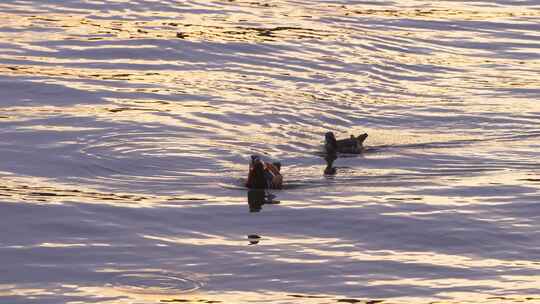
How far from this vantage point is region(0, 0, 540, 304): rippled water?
15461 mm

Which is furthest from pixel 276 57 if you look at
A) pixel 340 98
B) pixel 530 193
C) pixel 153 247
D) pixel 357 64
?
pixel 153 247

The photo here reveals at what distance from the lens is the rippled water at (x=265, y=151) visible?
50.7 ft

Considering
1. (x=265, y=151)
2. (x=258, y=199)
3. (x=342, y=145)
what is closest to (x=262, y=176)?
(x=258, y=199)

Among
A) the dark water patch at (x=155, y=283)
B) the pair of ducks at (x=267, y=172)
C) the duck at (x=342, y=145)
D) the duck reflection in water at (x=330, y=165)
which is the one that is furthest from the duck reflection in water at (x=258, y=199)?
the dark water patch at (x=155, y=283)

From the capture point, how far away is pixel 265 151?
22.4m

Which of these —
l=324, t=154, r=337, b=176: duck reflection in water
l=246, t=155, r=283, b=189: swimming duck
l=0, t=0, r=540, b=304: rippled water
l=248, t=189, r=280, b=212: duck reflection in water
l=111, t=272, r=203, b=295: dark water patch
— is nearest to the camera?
l=111, t=272, r=203, b=295: dark water patch

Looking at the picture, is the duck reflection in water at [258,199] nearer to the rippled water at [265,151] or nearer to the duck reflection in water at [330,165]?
the rippled water at [265,151]

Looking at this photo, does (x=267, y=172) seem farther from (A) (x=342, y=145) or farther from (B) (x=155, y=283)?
(B) (x=155, y=283)

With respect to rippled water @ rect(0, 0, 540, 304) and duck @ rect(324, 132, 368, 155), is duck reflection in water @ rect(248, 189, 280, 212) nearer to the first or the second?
rippled water @ rect(0, 0, 540, 304)

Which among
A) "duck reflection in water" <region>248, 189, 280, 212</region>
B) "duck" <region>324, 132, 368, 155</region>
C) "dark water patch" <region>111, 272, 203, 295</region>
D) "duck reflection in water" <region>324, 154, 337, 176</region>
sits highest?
"duck" <region>324, 132, 368, 155</region>

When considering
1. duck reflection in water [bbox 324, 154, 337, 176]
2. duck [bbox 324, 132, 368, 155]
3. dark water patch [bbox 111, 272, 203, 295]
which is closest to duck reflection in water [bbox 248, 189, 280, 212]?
duck reflection in water [bbox 324, 154, 337, 176]

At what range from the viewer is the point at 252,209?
1864 centimetres

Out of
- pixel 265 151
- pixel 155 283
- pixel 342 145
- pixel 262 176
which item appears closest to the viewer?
pixel 155 283

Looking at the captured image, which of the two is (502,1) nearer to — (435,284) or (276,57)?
(276,57)
